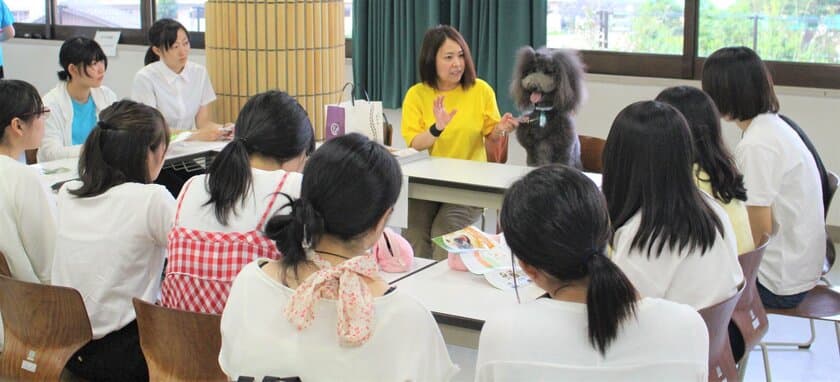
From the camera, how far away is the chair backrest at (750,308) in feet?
7.32

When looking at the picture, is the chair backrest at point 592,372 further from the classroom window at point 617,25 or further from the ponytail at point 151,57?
the classroom window at point 617,25

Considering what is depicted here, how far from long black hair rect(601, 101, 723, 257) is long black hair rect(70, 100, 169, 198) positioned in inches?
47.0

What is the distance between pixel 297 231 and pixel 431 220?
2.47 meters

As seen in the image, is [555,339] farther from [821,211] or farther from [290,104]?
[821,211]

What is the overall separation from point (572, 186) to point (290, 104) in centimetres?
107

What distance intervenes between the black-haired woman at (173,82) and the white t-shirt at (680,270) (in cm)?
296

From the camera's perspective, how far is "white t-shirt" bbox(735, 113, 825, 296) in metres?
2.86

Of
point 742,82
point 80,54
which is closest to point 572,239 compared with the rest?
point 742,82

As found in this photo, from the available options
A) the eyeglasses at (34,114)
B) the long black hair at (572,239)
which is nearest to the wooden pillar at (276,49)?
the eyeglasses at (34,114)

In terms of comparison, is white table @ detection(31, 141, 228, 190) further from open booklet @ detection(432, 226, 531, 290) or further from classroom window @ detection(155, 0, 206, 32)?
classroom window @ detection(155, 0, 206, 32)

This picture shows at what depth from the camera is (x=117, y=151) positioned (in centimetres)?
244

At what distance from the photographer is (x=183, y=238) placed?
218 centimetres

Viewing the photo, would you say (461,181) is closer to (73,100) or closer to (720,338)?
(720,338)

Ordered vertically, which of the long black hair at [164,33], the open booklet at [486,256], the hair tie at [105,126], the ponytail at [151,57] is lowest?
the open booklet at [486,256]
